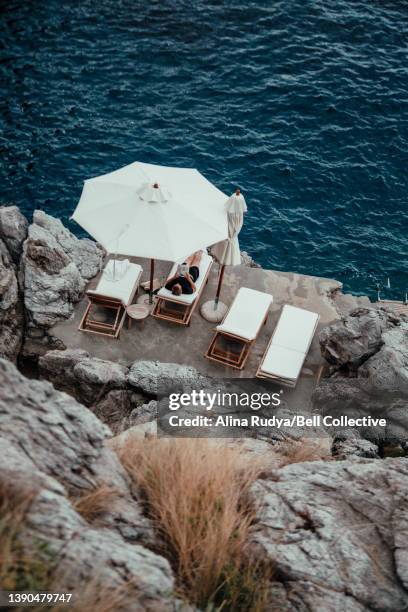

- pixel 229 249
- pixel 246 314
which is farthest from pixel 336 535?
pixel 229 249

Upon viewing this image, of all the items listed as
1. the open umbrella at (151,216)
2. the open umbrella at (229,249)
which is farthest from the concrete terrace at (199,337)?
the open umbrella at (151,216)

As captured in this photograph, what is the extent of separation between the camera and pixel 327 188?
2202 centimetres

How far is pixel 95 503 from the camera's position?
223 inches

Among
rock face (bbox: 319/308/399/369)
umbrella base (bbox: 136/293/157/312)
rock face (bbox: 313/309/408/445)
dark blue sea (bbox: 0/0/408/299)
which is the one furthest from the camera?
dark blue sea (bbox: 0/0/408/299)

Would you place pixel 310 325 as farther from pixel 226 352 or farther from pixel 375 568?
pixel 375 568

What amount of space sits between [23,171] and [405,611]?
19987mm

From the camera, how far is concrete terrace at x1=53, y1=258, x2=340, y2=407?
43.3ft

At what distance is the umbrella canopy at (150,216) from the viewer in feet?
41.3

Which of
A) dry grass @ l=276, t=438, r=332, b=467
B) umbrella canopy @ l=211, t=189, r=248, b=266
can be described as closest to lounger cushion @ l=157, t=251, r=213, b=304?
umbrella canopy @ l=211, t=189, r=248, b=266

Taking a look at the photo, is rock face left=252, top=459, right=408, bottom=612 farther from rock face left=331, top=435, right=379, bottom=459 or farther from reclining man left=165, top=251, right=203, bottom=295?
reclining man left=165, top=251, right=203, bottom=295

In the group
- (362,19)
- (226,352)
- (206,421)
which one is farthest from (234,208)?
(362,19)

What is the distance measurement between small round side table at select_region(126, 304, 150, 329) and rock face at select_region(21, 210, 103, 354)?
1475mm

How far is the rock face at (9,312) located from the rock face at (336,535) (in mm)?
8226

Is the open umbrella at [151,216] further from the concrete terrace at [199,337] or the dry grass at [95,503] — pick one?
the dry grass at [95,503]
